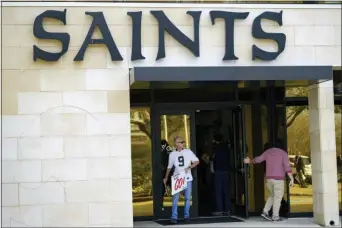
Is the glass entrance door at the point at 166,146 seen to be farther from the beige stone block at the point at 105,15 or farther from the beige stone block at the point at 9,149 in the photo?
the beige stone block at the point at 9,149

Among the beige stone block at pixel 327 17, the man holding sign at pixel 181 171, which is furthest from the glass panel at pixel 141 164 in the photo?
the beige stone block at pixel 327 17

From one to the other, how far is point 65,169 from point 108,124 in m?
1.06

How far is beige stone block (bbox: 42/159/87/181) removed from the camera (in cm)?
946

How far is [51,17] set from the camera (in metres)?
9.57

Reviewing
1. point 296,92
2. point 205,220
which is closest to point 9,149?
point 205,220

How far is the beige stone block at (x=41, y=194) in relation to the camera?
9.38 meters

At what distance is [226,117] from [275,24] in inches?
110

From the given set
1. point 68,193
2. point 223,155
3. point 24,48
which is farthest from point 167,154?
point 24,48

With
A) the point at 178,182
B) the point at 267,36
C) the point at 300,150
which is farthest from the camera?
the point at 300,150

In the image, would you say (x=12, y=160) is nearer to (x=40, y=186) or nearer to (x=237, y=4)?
(x=40, y=186)

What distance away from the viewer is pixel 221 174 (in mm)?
11891

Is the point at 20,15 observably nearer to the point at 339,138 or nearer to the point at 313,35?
the point at 313,35

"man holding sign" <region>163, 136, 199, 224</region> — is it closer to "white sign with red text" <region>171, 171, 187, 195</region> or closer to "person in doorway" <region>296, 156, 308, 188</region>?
"white sign with red text" <region>171, 171, 187, 195</region>

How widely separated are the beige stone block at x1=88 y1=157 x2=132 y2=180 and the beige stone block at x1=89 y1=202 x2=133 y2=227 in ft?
1.57
